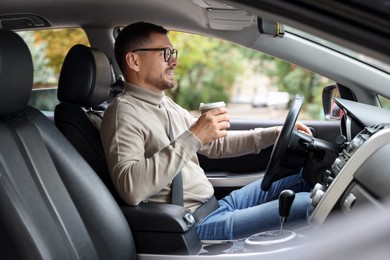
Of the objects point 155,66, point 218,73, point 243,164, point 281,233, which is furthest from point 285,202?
point 218,73

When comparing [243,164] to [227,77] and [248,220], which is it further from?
[227,77]

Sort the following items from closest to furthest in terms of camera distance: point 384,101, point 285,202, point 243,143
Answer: point 285,202, point 384,101, point 243,143

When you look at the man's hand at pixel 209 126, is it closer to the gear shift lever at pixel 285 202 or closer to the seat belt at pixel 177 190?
the seat belt at pixel 177 190

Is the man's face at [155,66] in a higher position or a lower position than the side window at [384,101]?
higher

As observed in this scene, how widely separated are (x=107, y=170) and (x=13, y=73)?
1.95ft

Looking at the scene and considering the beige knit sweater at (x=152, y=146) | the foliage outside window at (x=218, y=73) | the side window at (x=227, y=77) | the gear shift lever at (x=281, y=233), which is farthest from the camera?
the side window at (x=227, y=77)

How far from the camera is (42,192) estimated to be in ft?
6.31

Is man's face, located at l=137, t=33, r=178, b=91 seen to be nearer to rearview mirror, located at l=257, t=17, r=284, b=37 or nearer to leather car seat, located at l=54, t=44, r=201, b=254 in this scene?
leather car seat, located at l=54, t=44, r=201, b=254

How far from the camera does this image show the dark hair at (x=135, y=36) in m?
2.44

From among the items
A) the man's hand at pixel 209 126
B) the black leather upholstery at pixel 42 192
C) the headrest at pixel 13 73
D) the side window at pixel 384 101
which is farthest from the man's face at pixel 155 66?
the side window at pixel 384 101

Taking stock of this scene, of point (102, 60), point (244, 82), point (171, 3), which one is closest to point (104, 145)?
point (102, 60)

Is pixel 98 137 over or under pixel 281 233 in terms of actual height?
over

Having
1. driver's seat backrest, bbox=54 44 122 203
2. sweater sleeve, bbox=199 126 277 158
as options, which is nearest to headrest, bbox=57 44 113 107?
driver's seat backrest, bbox=54 44 122 203

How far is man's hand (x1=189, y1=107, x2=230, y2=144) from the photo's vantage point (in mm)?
2162
